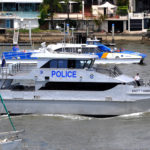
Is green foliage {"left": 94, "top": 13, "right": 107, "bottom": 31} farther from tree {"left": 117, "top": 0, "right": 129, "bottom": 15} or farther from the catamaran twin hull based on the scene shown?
the catamaran twin hull

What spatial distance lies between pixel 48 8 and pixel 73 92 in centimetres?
5047

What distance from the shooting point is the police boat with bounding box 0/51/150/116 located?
26.1 m

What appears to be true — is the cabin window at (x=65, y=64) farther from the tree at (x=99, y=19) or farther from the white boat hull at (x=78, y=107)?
the tree at (x=99, y=19)

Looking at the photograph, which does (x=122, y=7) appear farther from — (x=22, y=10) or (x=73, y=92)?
(x=73, y=92)

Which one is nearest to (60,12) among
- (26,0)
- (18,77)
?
(26,0)

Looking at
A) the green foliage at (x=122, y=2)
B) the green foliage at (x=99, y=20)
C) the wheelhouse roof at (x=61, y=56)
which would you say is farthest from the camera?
the green foliage at (x=122, y=2)

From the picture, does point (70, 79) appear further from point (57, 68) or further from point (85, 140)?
point (85, 140)

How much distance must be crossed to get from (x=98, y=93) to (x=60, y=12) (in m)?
53.0

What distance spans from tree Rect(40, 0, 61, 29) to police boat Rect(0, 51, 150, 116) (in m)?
49.0

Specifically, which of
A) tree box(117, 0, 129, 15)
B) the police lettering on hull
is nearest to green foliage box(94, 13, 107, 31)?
tree box(117, 0, 129, 15)

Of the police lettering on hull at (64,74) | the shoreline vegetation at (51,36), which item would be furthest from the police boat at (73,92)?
the shoreline vegetation at (51,36)

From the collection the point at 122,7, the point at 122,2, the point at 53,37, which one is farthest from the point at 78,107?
the point at 122,2

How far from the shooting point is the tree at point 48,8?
75.2m

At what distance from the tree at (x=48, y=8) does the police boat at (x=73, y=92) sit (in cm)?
4900
